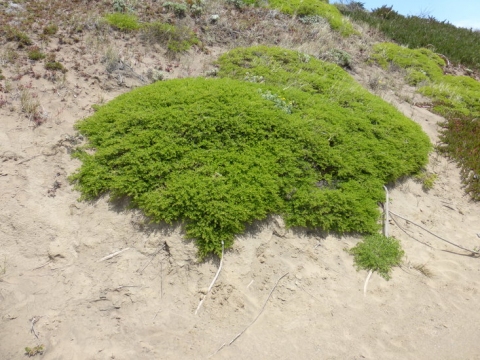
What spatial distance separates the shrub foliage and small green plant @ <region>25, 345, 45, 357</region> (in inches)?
80.2

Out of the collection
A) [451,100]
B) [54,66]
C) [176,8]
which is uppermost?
[451,100]

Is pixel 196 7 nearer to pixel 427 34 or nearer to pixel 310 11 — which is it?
pixel 310 11

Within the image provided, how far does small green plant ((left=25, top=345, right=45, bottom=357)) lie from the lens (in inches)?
167

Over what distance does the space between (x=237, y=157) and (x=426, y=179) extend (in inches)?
155

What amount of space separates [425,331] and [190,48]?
25.6 feet

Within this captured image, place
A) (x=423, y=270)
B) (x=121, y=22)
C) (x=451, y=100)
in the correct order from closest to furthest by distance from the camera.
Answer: (x=423, y=270) < (x=121, y=22) < (x=451, y=100)

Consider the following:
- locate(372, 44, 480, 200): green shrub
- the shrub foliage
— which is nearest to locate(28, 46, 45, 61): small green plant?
the shrub foliage

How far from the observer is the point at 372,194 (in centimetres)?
655

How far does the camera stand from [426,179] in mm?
7562

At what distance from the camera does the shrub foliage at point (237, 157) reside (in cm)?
560

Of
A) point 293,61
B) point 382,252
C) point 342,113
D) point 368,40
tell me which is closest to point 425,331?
point 382,252

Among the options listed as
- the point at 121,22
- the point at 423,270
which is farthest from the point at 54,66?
the point at 423,270

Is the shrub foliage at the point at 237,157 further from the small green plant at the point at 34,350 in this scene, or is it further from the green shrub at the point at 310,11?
the green shrub at the point at 310,11

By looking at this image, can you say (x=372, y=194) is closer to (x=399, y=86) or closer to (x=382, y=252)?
(x=382, y=252)
